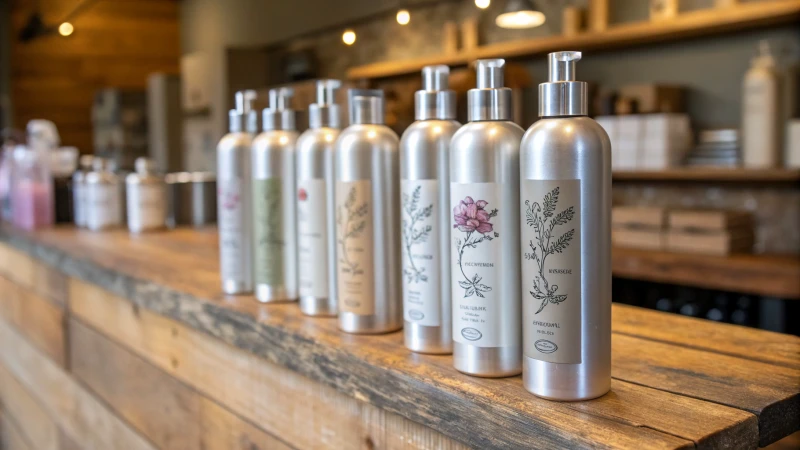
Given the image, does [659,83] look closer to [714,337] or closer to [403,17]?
[403,17]

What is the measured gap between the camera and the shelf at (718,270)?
219 cm

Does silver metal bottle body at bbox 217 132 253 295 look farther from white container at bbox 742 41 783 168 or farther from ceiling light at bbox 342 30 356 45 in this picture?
white container at bbox 742 41 783 168

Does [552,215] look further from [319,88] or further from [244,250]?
[244,250]

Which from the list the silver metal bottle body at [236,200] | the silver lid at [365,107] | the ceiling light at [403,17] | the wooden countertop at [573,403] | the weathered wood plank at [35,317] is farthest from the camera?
the ceiling light at [403,17]

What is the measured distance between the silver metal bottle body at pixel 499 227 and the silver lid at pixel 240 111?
526 mm

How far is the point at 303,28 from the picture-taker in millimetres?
2352

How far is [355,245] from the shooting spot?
33.0 inches

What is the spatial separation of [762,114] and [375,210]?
6.36 feet

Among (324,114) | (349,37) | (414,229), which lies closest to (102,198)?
(349,37)

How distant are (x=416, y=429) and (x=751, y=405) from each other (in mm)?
307

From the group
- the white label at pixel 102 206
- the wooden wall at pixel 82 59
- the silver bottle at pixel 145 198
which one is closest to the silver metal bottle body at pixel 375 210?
the silver bottle at pixel 145 198

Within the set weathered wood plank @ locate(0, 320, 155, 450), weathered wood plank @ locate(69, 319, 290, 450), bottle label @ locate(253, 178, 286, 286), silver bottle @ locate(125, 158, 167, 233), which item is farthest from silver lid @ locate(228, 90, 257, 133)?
silver bottle @ locate(125, 158, 167, 233)

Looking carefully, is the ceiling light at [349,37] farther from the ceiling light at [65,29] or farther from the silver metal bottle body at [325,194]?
the ceiling light at [65,29]

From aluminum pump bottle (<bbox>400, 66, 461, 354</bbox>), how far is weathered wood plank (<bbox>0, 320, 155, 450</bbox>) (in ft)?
2.78
